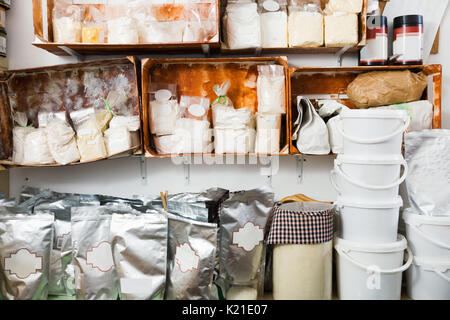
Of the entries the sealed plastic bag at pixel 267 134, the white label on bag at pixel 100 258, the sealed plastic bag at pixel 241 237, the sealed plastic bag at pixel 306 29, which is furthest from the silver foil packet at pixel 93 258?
the sealed plastic bag at pixel 306 29

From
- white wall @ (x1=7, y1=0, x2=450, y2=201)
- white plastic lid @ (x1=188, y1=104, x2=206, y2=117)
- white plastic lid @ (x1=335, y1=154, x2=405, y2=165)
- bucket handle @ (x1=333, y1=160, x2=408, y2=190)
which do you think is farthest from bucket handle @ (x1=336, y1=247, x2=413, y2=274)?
white plastic lid @ (x1=188, y1=104, x2=206, y2=117)

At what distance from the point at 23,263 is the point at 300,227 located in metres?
1.35

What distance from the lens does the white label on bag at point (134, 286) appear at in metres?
1.71

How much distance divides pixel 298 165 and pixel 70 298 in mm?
1495

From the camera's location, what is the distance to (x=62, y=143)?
1977 millimetres

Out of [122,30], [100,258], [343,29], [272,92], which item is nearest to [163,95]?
[122,30]

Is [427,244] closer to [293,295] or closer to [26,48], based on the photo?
[293,295]

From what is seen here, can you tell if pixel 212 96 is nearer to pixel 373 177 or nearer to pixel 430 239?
pixel 373 177

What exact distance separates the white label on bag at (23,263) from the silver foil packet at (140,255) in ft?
1.29

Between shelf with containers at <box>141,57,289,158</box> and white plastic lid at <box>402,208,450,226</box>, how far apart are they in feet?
2.27

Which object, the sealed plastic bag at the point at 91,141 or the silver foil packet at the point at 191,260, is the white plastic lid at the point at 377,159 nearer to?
the silver foil packet at the point at 191,260

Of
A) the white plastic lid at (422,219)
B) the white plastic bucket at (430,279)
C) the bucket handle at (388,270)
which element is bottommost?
the white plastic bucket at (430,279)
